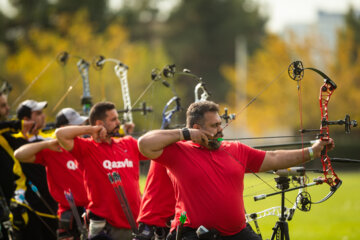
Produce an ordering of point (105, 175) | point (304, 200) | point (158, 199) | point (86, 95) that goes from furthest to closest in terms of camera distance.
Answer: point (86, 95), point (105, 175), point (158, 199), point (304, 200)

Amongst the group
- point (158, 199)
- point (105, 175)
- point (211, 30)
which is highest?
point (211, 30)

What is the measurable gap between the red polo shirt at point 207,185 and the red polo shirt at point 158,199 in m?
0.83

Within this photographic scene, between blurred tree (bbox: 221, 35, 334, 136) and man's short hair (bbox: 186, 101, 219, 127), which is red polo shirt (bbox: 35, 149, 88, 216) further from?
blurred tree (bbox: 221, 35, 334, 136)

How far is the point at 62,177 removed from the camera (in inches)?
309

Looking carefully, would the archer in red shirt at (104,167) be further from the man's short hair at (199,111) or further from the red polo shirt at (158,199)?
the man's short hair at (199,111)

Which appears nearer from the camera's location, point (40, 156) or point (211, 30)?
point (40, 156)

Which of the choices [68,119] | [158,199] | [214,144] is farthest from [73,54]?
[214,144]

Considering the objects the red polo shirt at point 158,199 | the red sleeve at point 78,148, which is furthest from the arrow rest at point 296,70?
the red sleeve at point 78,148

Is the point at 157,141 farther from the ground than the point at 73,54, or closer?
closer

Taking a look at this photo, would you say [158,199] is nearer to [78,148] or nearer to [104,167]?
[104,167]

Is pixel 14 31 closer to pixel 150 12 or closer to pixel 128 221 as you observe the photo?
pixel 150 12

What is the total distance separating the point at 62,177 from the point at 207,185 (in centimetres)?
299

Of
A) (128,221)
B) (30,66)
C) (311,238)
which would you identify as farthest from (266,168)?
(30,66)

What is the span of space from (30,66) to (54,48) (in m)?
2.03
